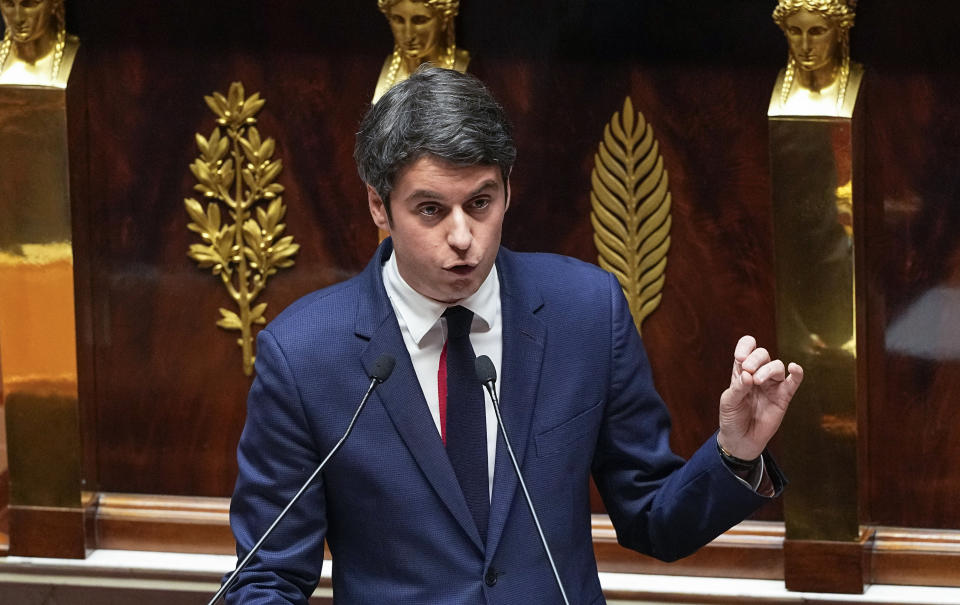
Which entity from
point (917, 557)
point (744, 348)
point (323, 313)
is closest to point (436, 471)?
point (323, 313)

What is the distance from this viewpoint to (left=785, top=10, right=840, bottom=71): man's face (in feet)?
8.05

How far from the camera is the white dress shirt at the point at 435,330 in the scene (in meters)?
1.87

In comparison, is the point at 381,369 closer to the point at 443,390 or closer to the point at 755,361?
the point at 443,390

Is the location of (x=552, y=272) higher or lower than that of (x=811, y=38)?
lower

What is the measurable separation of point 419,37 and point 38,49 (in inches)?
28.3

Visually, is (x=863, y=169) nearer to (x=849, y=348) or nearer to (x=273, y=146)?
(x=849, y=348)

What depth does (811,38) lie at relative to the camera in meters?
2.47

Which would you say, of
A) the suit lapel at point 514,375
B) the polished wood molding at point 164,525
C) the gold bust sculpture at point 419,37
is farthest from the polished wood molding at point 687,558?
the suit lapel at point 514,375

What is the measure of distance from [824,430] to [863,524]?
0.73ft

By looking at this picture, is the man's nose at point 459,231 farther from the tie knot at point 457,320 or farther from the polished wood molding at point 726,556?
the polished wood molding at point 726,556

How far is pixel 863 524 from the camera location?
2715 mm

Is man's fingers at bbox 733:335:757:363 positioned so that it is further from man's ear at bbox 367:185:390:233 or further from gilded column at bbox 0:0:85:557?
gilded column at bbox 0:0:85:557

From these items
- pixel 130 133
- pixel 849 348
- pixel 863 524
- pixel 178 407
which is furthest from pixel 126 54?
pixel 863 524

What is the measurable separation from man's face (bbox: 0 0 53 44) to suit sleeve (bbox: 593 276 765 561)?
1.32 metres
